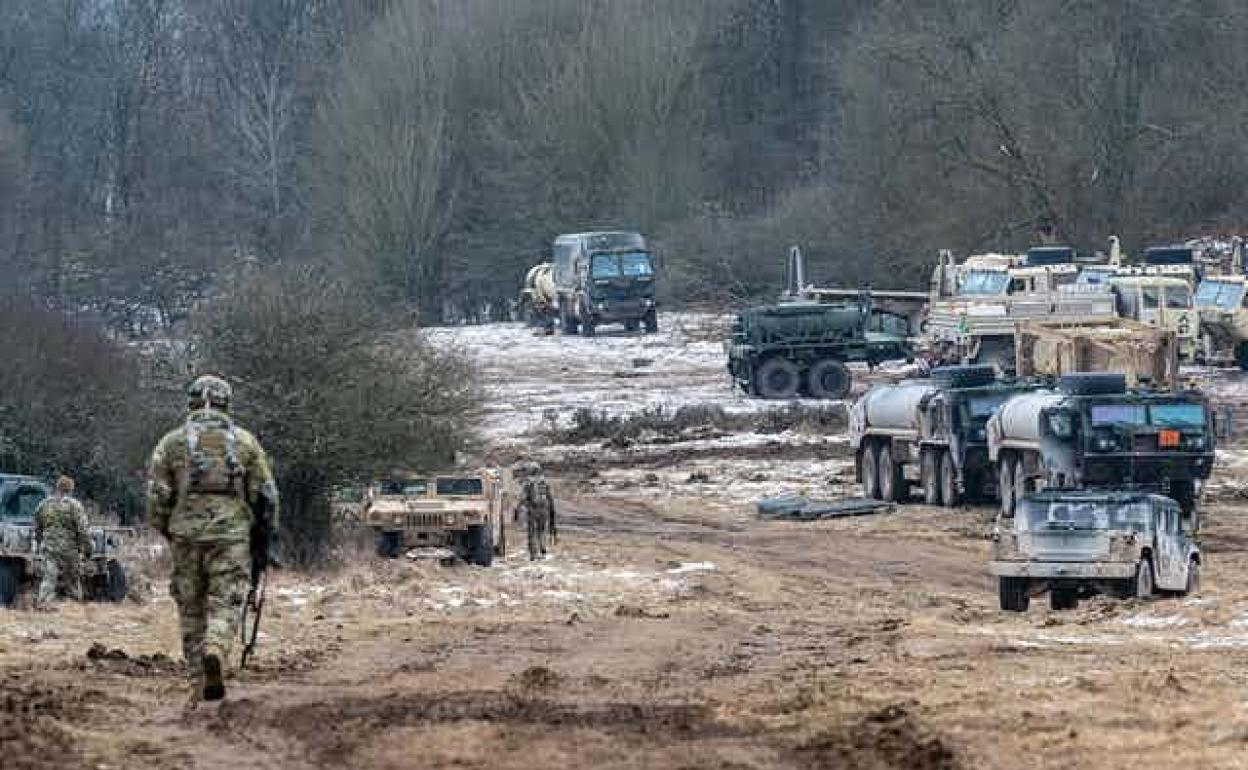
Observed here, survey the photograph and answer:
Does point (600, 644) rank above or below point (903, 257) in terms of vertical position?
below

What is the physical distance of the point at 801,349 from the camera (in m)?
52.4

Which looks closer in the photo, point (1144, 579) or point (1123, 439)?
point (1144, 579)

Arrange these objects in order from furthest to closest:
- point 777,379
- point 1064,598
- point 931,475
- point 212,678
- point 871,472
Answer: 1. point 777,379
2. point 871,472
3. point 931,475
4. point 1064,598
5. point 212,678

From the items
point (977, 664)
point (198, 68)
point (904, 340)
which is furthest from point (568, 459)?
point (198, 68)

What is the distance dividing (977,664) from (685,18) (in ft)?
212

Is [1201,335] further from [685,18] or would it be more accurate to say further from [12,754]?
[12,754]

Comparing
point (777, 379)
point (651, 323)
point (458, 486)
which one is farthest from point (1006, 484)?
point (651, 323)

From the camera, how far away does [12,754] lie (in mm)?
10086

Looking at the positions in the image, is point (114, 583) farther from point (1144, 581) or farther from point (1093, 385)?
point (1093, 385)

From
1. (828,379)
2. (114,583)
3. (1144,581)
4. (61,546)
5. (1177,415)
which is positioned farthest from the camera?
(828,379)

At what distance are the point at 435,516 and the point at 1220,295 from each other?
91.3ft

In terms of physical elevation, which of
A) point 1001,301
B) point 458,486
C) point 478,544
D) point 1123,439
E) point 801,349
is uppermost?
point 1001,301

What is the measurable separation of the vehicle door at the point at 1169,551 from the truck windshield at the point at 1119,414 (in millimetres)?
7798

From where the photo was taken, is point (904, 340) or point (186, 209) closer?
point (904, 340)
